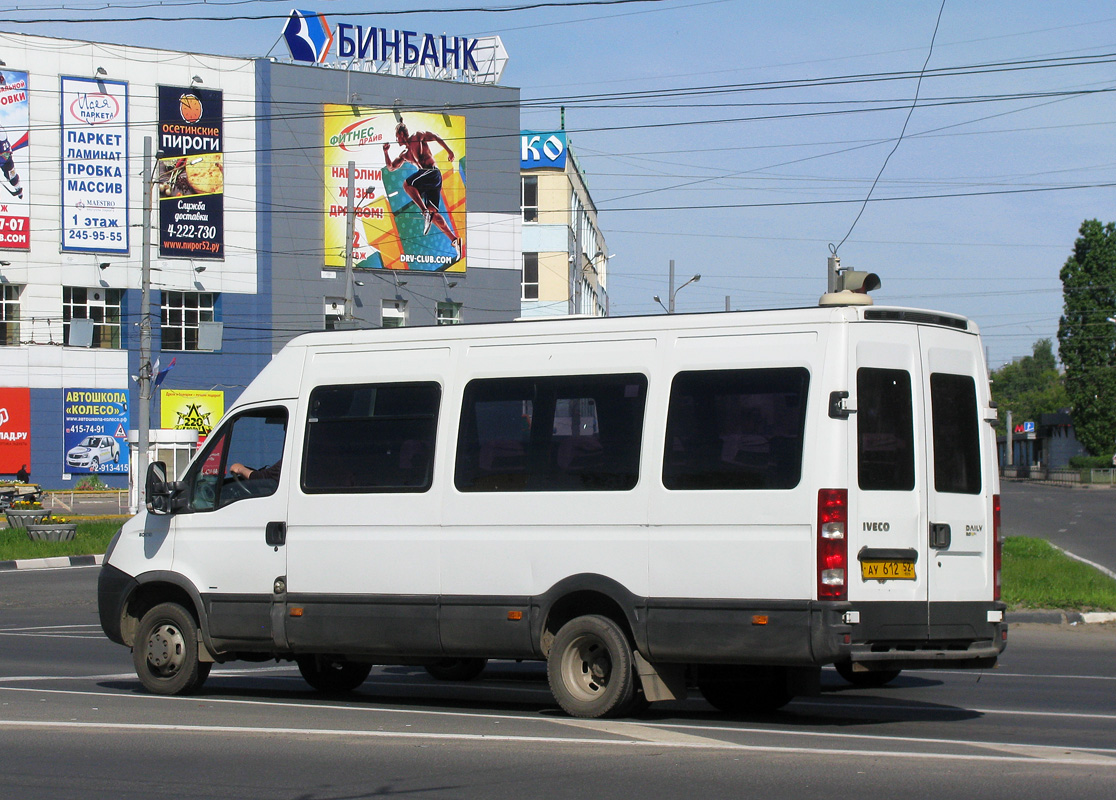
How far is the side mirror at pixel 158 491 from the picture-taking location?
35.0ft

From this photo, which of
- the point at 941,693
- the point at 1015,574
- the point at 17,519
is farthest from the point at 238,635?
the point at 17,519

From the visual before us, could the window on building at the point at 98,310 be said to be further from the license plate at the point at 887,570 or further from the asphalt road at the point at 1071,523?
the license plate at the point at 887,570

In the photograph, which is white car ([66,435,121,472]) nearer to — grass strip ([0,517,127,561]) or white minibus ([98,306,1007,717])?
grass strip ([0,517,127,561])

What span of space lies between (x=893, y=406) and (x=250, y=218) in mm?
52730

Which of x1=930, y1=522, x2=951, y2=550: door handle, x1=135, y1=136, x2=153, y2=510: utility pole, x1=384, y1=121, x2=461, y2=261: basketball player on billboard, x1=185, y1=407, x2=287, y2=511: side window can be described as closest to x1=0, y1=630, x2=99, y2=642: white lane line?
x1=185, y1=407, x2=287, y2=511: side window

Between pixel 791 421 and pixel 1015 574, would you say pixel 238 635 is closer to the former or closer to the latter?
pixel 791 421

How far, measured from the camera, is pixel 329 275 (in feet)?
197

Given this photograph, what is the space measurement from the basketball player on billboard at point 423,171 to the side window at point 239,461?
165 feet

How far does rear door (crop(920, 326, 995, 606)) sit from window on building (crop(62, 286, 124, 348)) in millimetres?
51654

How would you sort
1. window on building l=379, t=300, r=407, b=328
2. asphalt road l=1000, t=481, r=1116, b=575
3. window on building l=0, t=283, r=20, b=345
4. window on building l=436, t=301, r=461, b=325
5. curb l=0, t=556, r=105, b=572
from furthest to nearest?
window on building l=436, t=301, r=461, b=325 < window on building l=379, t=300, r=407, b=328 < window on building l=0, t=283, r=20, b=345 < asphalt road l=1000, t=481, r=1116, b=575 < curb l=0, t=556, r=105, b=572

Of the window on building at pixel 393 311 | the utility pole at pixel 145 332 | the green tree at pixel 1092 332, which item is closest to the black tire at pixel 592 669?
the utility pole at pixel 145 332

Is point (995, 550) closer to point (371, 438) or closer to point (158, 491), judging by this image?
point (371, 438)

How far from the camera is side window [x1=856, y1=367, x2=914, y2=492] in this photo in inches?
331

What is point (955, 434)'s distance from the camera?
8.95 m
